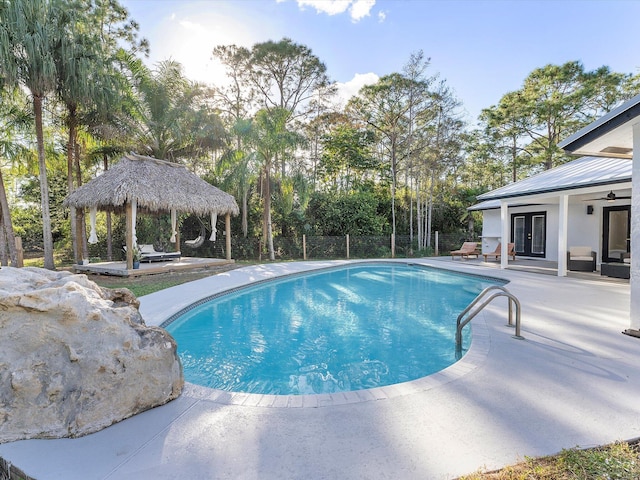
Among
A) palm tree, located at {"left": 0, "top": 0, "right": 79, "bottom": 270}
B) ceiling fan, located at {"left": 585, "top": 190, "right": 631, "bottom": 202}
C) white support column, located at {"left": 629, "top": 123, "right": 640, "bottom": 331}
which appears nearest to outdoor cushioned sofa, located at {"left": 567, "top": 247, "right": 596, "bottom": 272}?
ceiling fan, located at {"left": 585, "top": 190, "right": 631, "bottom": 202}

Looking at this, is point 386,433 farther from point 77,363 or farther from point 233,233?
point 233,233

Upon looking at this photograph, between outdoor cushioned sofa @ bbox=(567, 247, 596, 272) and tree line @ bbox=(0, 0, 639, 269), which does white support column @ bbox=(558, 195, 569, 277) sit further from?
tree line @ bbox=(0, 0, 639, 269)

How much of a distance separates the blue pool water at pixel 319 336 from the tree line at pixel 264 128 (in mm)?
8221

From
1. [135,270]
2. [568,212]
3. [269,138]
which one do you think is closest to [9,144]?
[135,270]

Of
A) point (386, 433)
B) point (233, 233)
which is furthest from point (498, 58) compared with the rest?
point (386, 433)

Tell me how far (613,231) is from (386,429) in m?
14.3

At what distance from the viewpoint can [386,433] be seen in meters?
2.55

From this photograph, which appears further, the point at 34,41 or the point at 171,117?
the point at 171,117

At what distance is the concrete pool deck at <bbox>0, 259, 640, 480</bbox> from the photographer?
219cm

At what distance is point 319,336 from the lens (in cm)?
605

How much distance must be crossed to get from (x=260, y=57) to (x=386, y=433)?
83.5ft

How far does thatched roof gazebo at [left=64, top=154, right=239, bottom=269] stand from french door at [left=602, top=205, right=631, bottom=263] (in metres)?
15.0

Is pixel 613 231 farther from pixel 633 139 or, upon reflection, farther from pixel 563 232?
pixel 633 139

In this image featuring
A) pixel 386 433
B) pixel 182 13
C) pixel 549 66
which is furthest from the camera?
pixel 549 66
